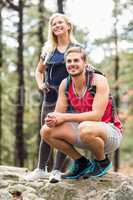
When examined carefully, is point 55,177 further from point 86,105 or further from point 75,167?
point 86,105

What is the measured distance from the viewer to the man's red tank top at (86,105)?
5.62 m

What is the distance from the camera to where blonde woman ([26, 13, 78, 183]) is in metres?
6.09

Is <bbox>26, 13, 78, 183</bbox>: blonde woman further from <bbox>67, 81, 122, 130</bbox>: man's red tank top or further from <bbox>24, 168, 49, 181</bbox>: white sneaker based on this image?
<bbox>67, 81, 122, 130</bbox>: man's red tank top

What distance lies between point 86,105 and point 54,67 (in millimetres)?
760

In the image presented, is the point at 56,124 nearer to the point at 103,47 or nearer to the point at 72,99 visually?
the point at 72,99

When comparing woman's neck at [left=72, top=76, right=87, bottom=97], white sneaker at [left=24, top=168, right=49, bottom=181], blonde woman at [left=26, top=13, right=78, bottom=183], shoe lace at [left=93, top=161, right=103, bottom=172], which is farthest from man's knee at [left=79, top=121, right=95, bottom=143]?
white sneaker at [left=24, top=168, right=49, bottom=181]

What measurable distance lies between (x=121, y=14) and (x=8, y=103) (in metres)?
6.08

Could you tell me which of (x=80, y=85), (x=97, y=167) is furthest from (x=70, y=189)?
(x=80, y=85)

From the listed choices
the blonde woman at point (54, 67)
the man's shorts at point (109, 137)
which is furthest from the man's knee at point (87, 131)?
the blonde woman at point (54, 67)

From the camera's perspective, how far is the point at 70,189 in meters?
5.73

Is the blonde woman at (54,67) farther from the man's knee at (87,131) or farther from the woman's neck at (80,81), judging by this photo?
the man's knee at (87,131)

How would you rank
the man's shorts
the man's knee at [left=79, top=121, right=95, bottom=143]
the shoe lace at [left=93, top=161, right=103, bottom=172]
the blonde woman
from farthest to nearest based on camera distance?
the blonde woman < the shoe lace at [left=93, top=161, right=103, bottom=172] < the man's shorts < the man's knee at [left=79, top=121, right=95, bottom=143]

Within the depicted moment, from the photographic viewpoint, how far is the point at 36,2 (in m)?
18.1

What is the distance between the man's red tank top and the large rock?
2.35ft
